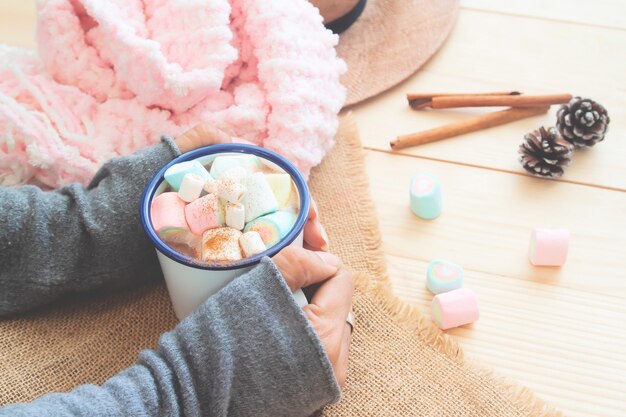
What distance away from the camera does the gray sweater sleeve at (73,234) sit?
769 mm

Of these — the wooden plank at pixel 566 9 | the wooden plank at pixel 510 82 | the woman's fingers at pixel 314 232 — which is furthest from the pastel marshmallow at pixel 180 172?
the wooden plank at pixel 566 9

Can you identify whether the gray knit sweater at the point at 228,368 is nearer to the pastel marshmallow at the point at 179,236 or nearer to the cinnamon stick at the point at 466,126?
the pastel marshmallow at the point at 179,236

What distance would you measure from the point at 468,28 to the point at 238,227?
681mm

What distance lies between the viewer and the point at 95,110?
3.06 feet

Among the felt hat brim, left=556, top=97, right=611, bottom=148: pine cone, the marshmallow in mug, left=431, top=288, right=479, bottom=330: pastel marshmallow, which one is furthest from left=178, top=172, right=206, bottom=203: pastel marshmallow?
left=556, top=97, right=611, bottom=148: pine cone

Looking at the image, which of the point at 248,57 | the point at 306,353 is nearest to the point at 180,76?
the point at 248,57

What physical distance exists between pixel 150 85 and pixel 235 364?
Result: 0.40 meters

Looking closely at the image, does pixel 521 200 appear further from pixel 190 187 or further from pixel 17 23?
pixel 17 23

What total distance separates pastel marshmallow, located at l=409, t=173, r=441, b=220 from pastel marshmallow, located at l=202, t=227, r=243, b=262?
32cm

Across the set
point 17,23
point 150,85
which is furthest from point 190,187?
point 17,23

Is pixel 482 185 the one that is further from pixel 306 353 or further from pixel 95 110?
pixel 95 110

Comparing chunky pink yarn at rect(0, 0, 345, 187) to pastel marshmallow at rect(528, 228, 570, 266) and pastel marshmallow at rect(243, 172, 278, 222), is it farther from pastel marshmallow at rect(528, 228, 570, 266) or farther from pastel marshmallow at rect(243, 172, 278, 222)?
pastel marshmallow at rect(528, 228, 570, 266)

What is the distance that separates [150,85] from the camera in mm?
895

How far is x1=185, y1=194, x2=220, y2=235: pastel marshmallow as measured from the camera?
699mm
